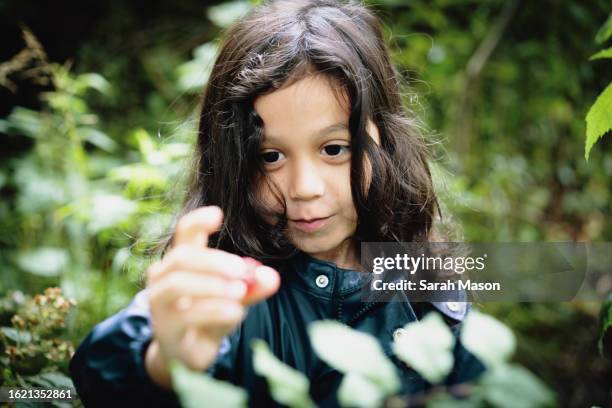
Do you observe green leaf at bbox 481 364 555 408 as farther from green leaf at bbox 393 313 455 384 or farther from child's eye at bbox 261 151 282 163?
child's eye at bbox 261 151 282 163

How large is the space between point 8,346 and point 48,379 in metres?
0.15

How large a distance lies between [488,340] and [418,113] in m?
1.58

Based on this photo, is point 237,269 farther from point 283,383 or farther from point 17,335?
point 17,335

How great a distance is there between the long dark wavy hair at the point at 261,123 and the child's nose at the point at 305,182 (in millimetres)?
92

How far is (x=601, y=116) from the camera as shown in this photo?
96cm

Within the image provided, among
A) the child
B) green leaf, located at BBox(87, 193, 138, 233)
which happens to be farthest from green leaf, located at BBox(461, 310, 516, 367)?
green leaf, located at BBox(87, 193, 138, 233)

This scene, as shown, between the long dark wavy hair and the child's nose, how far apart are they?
9cm

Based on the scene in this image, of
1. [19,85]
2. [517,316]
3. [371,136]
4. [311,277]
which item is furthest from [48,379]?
[19,85]

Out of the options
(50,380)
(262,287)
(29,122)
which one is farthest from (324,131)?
(29,122)

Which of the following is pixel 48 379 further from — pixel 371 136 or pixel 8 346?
pixel 371 136

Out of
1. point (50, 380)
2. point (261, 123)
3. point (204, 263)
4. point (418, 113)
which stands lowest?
point (50, 380)

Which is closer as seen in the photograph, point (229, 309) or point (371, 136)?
point (229, 309)

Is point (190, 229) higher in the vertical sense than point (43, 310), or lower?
higher

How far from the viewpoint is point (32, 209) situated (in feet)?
7.36
